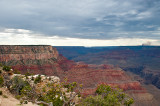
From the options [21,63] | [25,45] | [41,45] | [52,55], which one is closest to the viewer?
[21,63]

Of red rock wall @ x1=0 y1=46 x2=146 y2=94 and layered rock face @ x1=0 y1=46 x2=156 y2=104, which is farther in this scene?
A: red rock wall @ x1=0 y1=46 x2=146 y2=94

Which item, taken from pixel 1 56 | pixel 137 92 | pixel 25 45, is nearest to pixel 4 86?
pixel 1 56

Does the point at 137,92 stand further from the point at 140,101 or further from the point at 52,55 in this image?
the point at 52,55

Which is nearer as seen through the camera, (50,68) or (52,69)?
(50,68)

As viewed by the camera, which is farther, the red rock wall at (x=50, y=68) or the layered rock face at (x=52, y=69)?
the red rock wall at (x=50, y=68)

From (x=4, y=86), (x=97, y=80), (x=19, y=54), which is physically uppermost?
(x=19, y=54)

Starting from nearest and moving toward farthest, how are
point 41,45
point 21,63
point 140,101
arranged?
point 140,101 < point 21,63 < point 41,45

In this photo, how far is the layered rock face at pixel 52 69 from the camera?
80719 mm

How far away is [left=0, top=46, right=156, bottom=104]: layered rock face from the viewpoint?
80719mm

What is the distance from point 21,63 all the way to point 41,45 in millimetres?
21250

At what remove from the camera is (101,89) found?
27016mm

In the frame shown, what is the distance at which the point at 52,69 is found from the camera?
93.8 m

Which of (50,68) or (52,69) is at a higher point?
(50,68)

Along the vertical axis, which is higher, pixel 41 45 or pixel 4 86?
pixel 41 45
